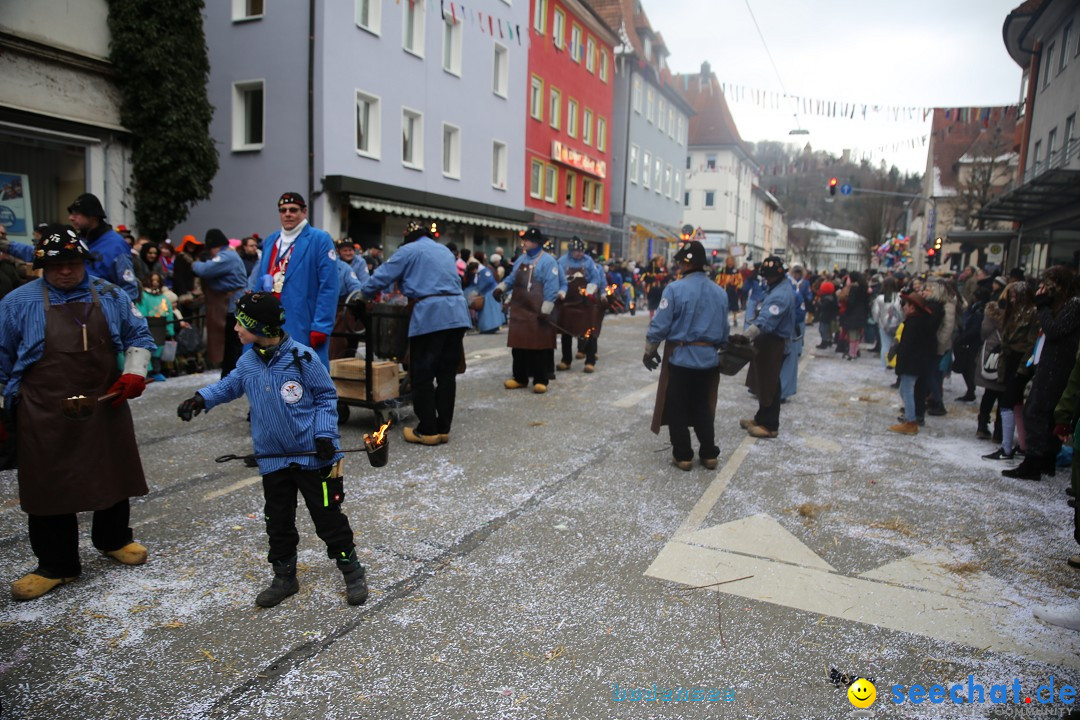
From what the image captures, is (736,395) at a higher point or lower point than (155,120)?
lower

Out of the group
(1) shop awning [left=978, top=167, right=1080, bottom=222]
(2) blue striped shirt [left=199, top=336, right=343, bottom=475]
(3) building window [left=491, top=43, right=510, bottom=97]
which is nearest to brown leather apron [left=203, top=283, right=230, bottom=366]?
(2) blue striped shirt [left=199, top=336, right=343, bottom=475]

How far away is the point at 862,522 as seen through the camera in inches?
202

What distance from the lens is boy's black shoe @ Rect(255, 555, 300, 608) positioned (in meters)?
3.58

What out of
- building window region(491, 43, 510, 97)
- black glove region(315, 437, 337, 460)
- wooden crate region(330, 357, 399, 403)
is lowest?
wooden crate region(330, 357, 399, 403)

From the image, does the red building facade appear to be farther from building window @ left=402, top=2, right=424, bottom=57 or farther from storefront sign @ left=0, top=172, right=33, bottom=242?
storefront sign @ left=0, top=172, right=33, bottom=242

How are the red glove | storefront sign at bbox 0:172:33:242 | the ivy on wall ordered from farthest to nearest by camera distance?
the ivy on wall
storefront sign at bbox 0:172:33:242
the red glove

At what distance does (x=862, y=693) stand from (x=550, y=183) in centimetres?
3050

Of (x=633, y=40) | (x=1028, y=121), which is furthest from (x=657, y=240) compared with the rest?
(x=1028, y=121)

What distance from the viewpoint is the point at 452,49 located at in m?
23.9

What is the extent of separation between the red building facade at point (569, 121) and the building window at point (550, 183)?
4cm

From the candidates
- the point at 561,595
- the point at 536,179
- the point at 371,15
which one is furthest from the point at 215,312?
the point at 536,179

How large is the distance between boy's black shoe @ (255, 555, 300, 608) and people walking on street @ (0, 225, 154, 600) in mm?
938

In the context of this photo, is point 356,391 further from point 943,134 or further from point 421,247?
point 943,134

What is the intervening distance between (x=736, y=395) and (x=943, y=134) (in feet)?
153
